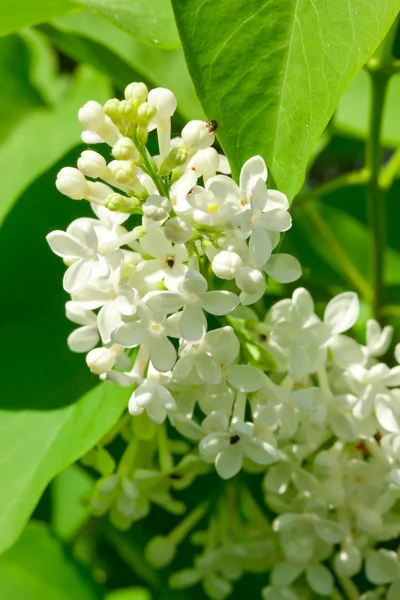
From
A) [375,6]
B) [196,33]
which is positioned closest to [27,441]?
[196,33]

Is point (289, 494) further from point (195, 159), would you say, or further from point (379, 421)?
point (195, 159)

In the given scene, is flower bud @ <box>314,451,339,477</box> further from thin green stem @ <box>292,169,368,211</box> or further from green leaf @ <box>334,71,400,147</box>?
green leaf @ <box>334,71,400,147</box>

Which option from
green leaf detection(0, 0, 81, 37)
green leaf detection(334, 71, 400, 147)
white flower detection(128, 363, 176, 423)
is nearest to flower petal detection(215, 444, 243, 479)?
white flower detection(128, 363, 176, 423)

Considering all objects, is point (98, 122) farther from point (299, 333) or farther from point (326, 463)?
point (326, 463)

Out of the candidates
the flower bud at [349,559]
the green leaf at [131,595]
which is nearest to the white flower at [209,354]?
the flower bud at [349,559]

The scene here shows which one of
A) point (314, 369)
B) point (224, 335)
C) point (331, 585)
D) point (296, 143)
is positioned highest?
point (296, 143)

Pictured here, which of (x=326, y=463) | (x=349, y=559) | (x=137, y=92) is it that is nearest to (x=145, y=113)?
(x=137, y=92)
